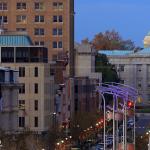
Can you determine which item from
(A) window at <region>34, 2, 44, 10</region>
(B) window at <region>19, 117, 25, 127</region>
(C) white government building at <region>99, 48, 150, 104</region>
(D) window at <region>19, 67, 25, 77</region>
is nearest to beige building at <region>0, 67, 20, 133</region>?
(B) window at <region>19, 117, 25, 127</region>

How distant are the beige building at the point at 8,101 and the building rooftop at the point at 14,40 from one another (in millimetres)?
11404

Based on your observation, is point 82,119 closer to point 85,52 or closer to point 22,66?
point 22,66

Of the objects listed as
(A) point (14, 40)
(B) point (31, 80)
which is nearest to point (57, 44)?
(A) point (14, 40)

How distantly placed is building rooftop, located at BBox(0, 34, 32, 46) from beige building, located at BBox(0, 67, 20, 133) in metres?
11.4

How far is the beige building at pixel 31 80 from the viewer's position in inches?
3620

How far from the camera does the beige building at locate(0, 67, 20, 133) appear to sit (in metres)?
77.3

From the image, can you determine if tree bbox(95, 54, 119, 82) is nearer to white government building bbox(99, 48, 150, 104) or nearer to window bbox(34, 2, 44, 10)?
white government building bbox(99, 48, 150, 104)

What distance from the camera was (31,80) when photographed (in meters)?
92.6

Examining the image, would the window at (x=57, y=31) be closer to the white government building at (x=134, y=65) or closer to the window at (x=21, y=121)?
the window at (x=21, y=121)

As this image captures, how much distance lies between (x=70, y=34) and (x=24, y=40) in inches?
810

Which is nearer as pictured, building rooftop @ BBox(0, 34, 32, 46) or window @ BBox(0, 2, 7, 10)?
building rooftop @ BBox(0, 34, 32, 46)

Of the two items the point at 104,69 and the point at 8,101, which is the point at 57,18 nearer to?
the point at 104,69

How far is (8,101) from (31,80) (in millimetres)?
12794

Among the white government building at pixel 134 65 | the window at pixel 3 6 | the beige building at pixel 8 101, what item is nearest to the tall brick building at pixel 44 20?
the window at pixel 3 6
